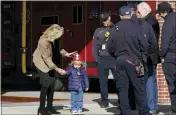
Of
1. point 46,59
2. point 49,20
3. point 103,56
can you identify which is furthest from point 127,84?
point 49,20

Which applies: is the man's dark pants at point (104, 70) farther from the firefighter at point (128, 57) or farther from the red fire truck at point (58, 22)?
the firefighter at point (128, 57)

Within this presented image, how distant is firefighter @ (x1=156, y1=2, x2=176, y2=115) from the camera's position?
7.86 meters

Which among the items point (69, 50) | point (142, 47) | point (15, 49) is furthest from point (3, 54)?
point (142, 47)

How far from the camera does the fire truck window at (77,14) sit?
1202 centimetres

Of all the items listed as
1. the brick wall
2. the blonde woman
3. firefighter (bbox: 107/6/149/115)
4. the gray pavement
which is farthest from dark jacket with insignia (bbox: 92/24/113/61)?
firefighter (bbox: 107/6/149/115)

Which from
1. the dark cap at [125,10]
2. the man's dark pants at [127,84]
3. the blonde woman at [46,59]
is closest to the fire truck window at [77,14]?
the blonde woman at [46,59]

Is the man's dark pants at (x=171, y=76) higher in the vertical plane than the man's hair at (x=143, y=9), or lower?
lower

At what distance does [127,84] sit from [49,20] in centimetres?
600

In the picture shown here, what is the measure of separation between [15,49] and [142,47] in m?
7.28

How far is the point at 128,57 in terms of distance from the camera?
7.05 m

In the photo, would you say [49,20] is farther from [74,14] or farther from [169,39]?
[169,39]

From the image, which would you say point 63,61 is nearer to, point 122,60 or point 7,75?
point 7,75

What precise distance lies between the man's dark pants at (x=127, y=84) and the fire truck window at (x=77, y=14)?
504 centimetres

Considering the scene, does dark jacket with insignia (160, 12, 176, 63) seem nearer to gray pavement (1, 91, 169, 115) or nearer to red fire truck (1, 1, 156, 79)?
gray pavement (1, 91, 169, 115)
